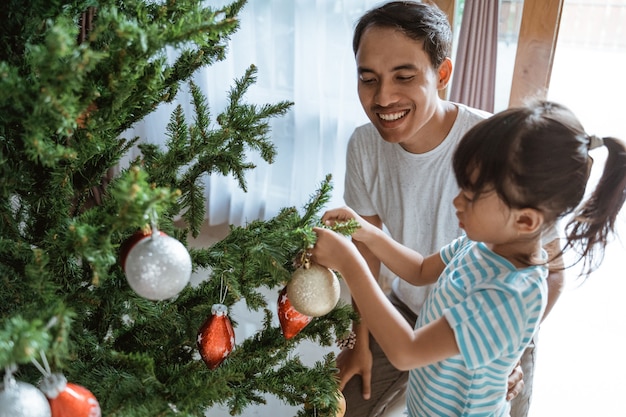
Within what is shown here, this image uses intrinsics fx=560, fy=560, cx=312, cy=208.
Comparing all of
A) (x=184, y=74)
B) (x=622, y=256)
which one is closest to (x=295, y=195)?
(x=622, y=256)

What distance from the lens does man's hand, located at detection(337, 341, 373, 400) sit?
4.33 feet

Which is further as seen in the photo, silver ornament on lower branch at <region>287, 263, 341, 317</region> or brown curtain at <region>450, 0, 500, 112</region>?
brown curtain at <region>450, 0, 500, 112</region>

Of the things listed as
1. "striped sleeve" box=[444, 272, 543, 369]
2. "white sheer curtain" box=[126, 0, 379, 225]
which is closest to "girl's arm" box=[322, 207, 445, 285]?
"striped sleeve" box=[444, 272, 543, 369]

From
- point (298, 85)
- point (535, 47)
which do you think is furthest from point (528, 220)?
point (298, 85)

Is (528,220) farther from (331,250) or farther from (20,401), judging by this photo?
(20,401)

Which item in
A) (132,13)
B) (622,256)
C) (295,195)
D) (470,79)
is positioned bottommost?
(622,256)

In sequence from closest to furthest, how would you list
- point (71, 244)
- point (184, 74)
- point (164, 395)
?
point (71, 244) → point (164, 395) → point (184, 74)

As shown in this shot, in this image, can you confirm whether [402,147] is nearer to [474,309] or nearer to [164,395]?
[474,309]

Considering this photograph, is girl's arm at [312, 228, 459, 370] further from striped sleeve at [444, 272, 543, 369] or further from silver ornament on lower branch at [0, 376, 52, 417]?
silver ornament on lower branch at [0, 376, 52, 417]

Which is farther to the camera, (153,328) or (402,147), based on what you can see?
(402,147)

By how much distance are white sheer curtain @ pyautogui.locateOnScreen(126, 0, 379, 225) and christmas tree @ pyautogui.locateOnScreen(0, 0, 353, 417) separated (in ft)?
4.03

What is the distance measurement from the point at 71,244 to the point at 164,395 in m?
0.26

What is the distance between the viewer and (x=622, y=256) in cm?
238

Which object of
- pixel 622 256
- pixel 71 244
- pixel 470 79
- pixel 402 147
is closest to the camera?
pixel 71 244
